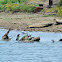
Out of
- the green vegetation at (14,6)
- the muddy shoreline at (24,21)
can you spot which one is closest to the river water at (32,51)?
the muddy shoreline at (24,21)

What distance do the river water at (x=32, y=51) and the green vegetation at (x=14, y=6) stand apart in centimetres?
1505

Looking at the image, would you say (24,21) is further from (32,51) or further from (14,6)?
(32,51)

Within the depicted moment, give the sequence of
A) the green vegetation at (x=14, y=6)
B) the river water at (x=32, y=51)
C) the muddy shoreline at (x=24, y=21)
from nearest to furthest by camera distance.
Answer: the river water at (x=32, y=51) → the muddy shoreline at (x=24, y=21) → the green vegetation at (x=14, y=6)

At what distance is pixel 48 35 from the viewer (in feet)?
98.0

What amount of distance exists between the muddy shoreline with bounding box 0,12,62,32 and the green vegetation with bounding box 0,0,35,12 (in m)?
1.06

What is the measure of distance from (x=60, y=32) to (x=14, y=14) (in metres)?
12.0

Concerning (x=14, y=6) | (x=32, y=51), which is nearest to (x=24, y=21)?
(x=14, y=6)

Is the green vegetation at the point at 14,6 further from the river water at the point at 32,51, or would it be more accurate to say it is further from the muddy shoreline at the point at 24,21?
the river water at the point at 32,51

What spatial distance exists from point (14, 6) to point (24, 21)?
8.09 metres

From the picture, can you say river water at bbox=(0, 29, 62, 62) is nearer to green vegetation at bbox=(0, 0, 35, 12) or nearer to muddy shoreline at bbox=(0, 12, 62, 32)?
muddy shoreline at bbox=(0, 12, 62, 32)

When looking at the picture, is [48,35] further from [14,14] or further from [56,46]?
[14,14]

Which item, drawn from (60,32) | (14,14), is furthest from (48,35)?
(14,14)

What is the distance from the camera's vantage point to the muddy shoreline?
108 ft

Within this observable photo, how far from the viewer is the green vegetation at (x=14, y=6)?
143 ft
